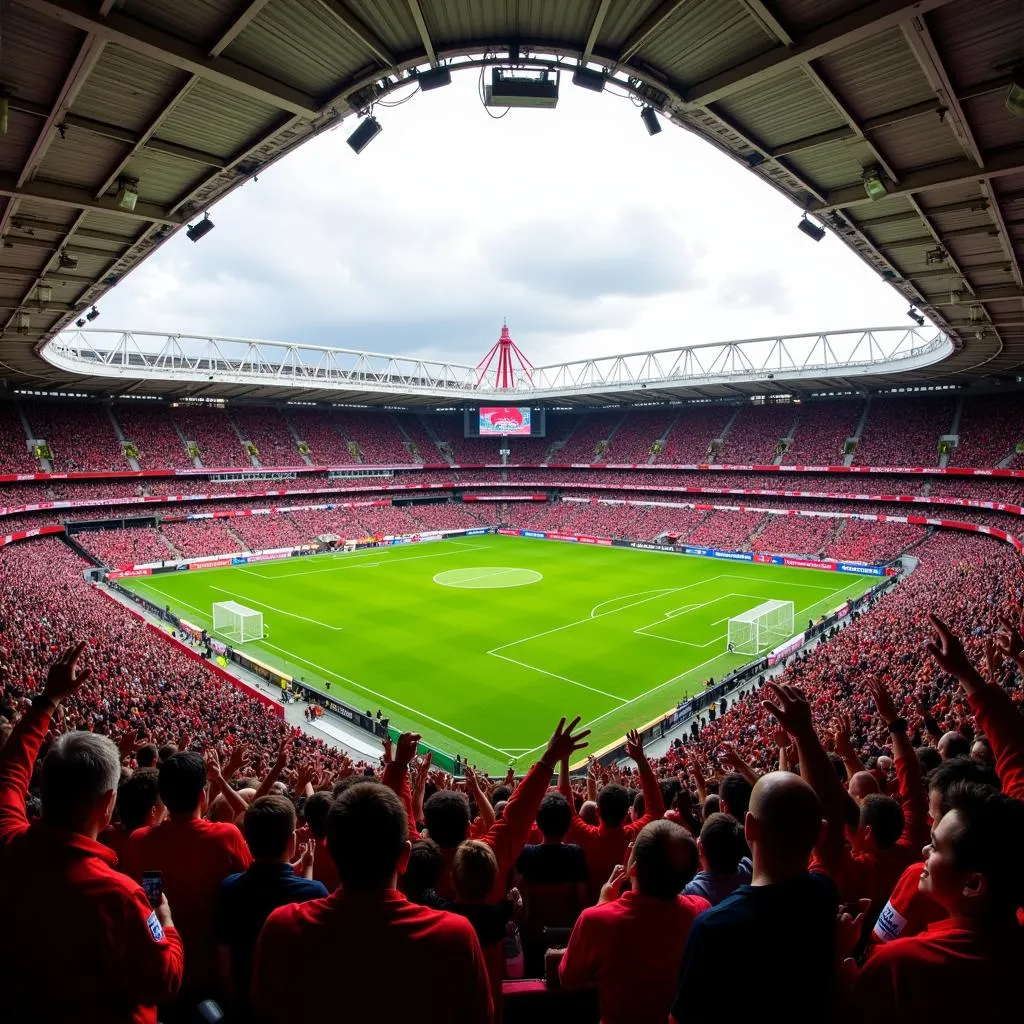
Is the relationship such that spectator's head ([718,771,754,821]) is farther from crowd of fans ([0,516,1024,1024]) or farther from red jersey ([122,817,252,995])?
red jersey ([122,817,252,995])

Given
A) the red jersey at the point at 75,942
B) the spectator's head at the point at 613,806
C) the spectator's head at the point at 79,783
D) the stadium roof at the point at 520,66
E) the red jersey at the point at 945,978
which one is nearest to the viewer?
the red jersey at the point at 945,978

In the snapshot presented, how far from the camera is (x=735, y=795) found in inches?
231

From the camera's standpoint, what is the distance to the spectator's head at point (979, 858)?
227 centimetres

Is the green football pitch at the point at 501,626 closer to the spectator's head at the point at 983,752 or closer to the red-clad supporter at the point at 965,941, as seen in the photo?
the spectator's head at the point at 983,752

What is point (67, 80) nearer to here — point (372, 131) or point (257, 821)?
point (372, 131)

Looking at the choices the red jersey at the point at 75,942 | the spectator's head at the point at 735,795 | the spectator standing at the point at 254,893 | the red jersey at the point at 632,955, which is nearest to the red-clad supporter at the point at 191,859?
the spectator standing at the point at 254,893

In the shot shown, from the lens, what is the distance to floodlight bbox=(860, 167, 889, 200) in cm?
1238

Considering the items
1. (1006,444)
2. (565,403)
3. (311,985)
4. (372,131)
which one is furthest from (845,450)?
(311,985)

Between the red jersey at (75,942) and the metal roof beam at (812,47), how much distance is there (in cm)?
1065

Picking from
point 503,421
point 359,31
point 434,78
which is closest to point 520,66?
point 434,78

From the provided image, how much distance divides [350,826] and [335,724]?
69.8ft

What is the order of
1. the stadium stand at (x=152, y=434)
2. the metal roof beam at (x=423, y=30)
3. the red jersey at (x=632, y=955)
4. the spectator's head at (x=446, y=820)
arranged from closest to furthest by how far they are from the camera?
1. the red jersey at (x=632, y=955)
2. the spectator's head at (x=446, y=820)
3. the metal roof beam at (x=423, y=30)
4. the stadium stand at (x=152, y=434)

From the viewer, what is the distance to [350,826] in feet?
7.77

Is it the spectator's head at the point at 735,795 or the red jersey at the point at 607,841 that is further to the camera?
the spectator's head at the point at 735,795
